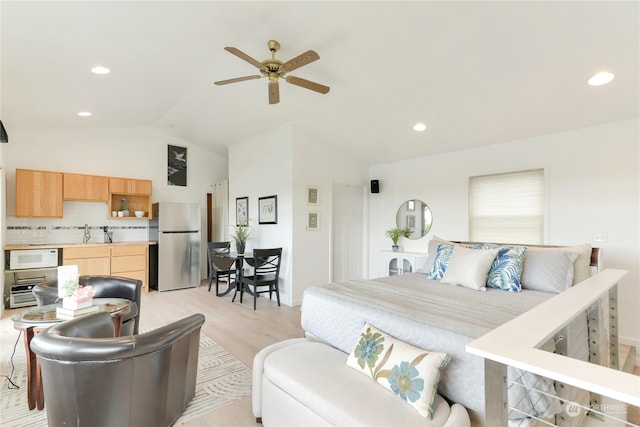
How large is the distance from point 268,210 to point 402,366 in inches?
157

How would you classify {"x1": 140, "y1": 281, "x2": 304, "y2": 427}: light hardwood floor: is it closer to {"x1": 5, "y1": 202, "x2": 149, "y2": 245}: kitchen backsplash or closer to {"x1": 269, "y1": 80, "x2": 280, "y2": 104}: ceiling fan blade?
{"x1": 5, "y1": 202, "x2": 149, "y2": 245}: kitchen backsplash

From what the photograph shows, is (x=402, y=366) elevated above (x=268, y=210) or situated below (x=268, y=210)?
below

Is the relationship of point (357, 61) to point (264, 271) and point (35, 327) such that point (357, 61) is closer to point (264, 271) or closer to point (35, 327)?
point (264, 271)

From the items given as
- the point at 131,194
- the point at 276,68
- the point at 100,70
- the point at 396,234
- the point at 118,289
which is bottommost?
the point at 118,289

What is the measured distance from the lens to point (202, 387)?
2447 mm

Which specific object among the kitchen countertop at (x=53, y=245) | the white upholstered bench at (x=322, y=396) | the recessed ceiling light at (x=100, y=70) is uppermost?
the recessed ceiling light at (x=100, y=70)

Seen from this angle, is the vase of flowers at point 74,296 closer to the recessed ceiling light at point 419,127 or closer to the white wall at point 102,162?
the recessed ceiling light at point 419,127

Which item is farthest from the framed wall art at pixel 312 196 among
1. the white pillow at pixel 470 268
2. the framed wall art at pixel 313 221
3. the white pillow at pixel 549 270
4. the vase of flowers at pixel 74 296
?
the vase of flowers at pixel 74 296

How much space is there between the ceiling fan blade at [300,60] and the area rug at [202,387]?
Result: 8.58 ft

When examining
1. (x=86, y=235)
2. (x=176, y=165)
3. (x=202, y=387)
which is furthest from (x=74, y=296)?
(x=176, y=165)

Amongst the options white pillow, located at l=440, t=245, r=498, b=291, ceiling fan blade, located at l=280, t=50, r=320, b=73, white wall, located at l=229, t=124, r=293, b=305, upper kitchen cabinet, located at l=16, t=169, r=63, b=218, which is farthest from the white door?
upper kitchen cabinet, located at l=16, t=169, r=63, b=218

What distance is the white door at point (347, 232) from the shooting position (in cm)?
540

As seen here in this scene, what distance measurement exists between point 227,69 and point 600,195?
439cm

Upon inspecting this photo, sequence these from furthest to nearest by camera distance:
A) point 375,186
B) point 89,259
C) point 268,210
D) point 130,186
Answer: point 130,186
point 375,186
point 268,210
point 89,259
